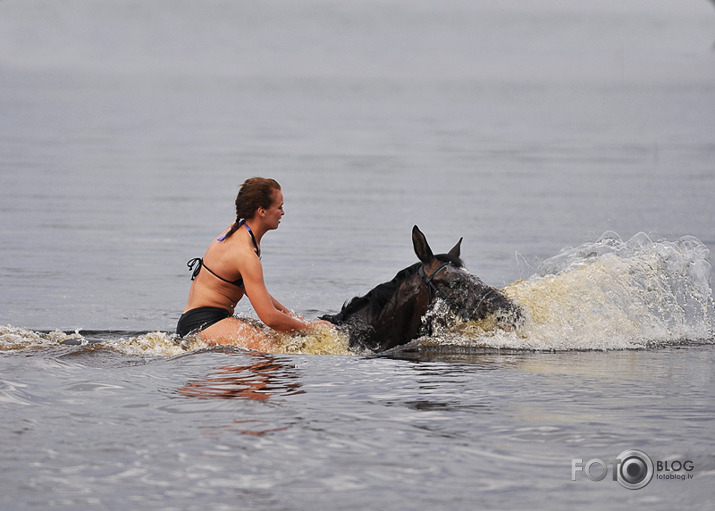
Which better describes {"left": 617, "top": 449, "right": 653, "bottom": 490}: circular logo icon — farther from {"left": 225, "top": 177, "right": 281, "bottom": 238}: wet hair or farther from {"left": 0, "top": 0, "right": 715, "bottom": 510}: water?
{"left": 225, "top": 177, "right": 281, "bottom": 238}: wet hair

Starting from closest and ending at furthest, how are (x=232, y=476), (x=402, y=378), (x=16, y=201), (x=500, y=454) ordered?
(x=232, y=476)
(x=500, y=454)
(x=402, y=378)
(x=16, y=201)

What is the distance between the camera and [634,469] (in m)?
5.78

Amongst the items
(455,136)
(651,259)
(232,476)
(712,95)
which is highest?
(712,95)

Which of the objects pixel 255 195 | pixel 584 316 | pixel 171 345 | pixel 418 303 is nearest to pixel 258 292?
pixel 255 195

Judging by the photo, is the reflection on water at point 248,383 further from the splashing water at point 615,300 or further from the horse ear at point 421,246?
the splashing water at point 615,300

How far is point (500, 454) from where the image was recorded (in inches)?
237

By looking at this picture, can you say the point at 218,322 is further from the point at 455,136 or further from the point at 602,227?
the point at 455,136

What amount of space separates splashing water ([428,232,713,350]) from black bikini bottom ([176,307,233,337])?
221 centimetres

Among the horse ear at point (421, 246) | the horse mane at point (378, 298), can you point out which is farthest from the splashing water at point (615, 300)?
the horse ear at point (421, 246)

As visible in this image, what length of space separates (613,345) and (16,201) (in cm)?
1542

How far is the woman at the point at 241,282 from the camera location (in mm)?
8805

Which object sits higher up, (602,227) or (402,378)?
(602,227)

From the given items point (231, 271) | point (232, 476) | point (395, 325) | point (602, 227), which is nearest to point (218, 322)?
point (231, 271)

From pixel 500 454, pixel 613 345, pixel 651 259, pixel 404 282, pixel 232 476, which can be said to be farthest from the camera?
pixel 651 259
